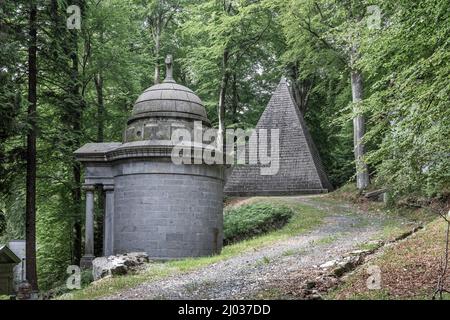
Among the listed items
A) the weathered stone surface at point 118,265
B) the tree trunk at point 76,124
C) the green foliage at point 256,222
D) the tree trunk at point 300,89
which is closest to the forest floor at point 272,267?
the weathered stone surface at point 118,265

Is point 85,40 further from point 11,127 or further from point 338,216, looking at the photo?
point 338,216

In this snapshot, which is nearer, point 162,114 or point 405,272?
point 405,272

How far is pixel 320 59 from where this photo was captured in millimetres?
23359

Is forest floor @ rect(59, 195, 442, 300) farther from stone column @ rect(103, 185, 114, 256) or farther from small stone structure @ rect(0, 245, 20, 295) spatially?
small stone structure @ rect(0, 245, 20, 295)

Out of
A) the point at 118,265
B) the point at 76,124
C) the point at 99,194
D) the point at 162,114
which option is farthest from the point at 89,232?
the point at 76,124

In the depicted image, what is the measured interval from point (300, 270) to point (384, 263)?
154 centimetres

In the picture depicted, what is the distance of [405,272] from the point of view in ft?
26.6

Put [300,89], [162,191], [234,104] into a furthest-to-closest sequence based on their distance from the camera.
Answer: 1. [300,89]
2. [234,104]
3. [162,191]

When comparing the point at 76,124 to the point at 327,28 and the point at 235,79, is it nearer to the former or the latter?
the point at 327,28

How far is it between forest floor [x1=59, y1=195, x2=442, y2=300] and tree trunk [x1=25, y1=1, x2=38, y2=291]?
15.1ft

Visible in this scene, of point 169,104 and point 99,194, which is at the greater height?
point 169,104

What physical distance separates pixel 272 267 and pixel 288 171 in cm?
1266

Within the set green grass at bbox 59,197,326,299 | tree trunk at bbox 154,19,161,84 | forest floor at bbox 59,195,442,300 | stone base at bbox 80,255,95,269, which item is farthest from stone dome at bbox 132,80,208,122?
tree trunk at bbox 154,19,161,84
